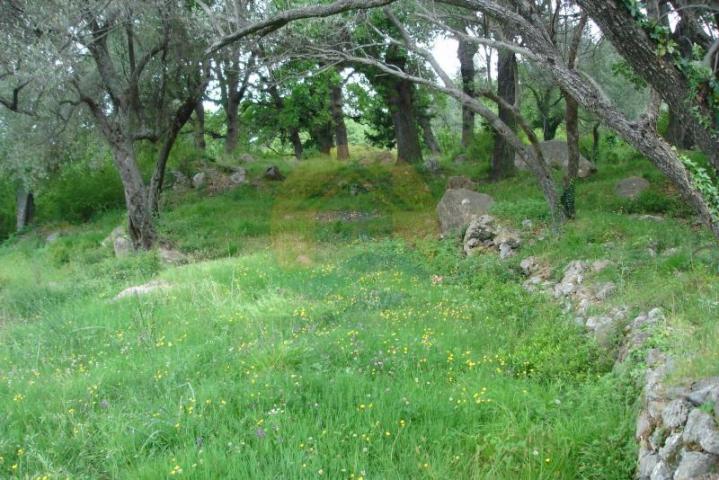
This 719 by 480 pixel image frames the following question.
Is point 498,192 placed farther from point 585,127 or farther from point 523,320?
point 585,127

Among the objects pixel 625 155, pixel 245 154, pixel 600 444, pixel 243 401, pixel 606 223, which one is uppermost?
pixel 245 154

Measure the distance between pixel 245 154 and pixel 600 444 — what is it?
73.9 feet

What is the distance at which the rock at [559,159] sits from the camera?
16750mm

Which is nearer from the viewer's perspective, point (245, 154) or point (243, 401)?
point (243, 401)

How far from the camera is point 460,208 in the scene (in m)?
14.1

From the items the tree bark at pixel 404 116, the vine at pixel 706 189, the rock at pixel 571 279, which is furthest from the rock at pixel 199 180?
the vine at pixel 706 189

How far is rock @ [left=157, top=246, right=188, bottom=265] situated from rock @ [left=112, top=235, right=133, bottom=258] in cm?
91

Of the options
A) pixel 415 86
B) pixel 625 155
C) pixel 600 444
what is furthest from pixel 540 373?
pixel 415 86

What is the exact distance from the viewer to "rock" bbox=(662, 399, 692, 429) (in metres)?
3.83

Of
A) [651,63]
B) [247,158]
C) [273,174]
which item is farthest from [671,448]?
[247,158]

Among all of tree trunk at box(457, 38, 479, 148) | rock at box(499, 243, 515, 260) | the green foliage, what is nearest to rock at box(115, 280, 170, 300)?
rock at box(499, 243, 515, 260)

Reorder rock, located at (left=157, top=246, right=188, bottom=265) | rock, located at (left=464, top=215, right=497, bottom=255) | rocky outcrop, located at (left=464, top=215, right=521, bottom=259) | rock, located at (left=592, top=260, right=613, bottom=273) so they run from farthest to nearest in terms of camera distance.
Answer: rock, located at (left=157, top=246, right=188, bottom=265)
rock, located at (left=464, top=215, right=497, bottom=255)
rocky outcrop, located at (left=464, top=215, right=521, bottom=259)
rock, located at (left=592, top=260, right=613, bottom=273)

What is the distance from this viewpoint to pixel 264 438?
453cm

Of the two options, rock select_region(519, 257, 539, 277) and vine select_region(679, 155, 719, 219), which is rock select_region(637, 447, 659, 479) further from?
rock select_region(519, 257, 539, 277)
